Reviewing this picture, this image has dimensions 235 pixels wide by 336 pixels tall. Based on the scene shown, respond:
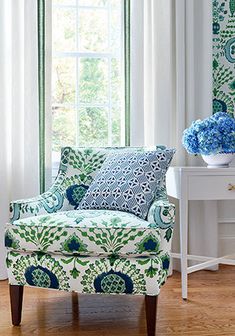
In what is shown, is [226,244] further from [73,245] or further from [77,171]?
[73,245]

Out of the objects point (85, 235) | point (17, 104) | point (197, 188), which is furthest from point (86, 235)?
point (17, 104)

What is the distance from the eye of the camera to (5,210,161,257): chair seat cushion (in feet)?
6.62

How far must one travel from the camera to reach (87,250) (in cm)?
204

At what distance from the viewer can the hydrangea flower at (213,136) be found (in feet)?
9.00

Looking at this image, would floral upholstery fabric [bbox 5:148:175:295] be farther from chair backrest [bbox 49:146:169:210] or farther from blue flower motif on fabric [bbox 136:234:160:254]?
chair backrest [bbox 49:146:169:210]

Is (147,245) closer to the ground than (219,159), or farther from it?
closer to the ground

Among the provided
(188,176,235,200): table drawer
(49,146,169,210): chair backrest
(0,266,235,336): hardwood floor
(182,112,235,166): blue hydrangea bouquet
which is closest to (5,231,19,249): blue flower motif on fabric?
(0,266,235,336): hardwood floor

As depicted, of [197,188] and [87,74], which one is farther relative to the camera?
[87,74]

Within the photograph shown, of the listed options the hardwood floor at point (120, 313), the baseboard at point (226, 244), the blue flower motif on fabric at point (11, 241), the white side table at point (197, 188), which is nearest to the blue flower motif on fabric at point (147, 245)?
the hardwood floor at point (120, 313)

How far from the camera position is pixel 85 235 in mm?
2041

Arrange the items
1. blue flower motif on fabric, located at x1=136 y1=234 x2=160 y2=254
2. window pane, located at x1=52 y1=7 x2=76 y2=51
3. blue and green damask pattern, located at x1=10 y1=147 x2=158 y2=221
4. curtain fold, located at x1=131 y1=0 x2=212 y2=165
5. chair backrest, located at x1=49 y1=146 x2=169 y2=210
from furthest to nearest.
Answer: window pane, located at x1=52 y1=7 x2=76 y2=51, curtain fold, located at x1=131 y1=0 x2=212 y2=165, chair backrest, located at x1=49 y1=146 x2=169 y2=210, blue and green damask pattern, located at x1=10 y1=147 x2=158 y2=221, blue flower motif on fabric, located at x1=136 y1=234 x2=160 y2=254

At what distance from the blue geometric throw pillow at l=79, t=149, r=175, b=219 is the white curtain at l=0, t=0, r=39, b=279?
0.66 metres

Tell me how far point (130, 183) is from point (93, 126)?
108 centimetres

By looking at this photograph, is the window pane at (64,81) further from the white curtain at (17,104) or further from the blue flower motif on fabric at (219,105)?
the blue flower motif on fabric at (219,105)
